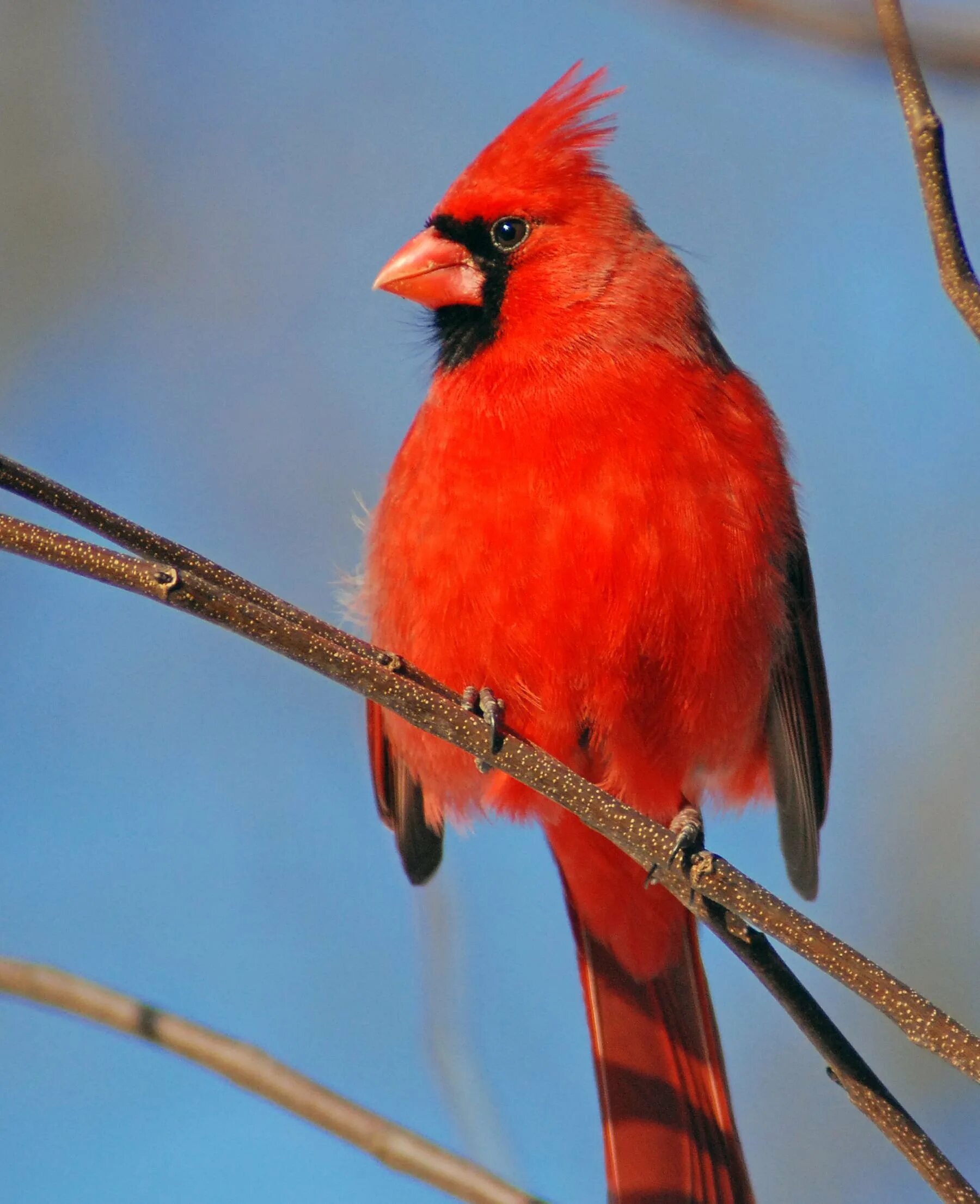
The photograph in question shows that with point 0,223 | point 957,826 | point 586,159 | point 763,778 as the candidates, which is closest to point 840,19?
point 586,159

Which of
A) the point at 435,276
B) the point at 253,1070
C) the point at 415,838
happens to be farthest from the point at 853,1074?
the point at 435,276

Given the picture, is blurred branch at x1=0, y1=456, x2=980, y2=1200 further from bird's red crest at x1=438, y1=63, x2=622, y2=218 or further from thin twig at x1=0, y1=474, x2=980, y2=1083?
bird's red crest at x1=438, y1=63, x2=622, y2=218

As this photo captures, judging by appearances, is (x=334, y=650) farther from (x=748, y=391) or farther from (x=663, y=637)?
(x=748, y=391)

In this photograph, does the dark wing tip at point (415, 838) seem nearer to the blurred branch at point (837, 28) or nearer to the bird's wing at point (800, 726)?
the bird's wing at point (800, 726)

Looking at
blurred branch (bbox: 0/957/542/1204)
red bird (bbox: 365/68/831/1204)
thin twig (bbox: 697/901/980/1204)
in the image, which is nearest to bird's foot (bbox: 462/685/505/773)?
red bird (bbox: 365/68/831/1204)

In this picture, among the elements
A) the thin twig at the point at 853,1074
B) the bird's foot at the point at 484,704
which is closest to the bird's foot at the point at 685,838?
the thin twig at the point at 853,1074

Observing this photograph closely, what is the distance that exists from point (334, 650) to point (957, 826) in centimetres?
273

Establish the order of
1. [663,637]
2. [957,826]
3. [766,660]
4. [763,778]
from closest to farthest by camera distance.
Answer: [663,637], [766,660], [763,778], [957,826]

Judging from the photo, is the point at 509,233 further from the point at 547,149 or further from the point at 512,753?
the point at 512,753

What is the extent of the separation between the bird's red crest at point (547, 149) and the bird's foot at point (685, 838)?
1212 millimetres

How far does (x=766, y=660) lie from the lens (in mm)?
2693

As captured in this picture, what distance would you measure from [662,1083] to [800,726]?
2.31 ft

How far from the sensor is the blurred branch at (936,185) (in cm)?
174

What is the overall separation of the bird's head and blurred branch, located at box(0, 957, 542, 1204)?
1.36 metres
